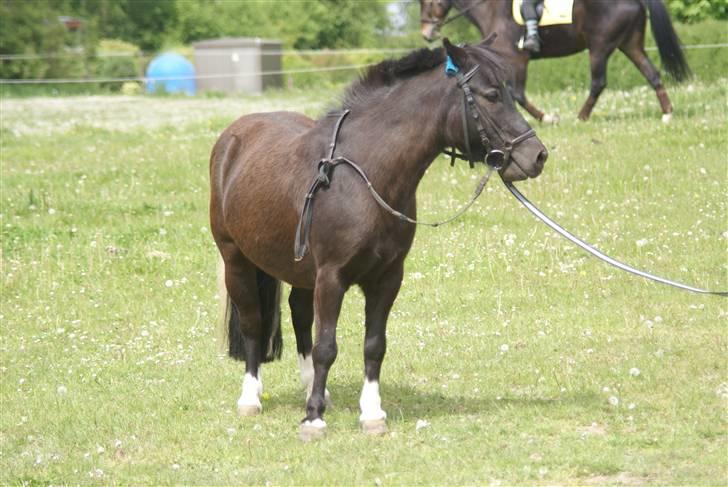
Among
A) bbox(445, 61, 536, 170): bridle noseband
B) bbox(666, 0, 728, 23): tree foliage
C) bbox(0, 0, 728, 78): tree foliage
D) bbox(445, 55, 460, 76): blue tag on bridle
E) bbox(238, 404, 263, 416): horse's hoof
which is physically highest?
bbox(445, 55, 460, 76): blue tag on bridle

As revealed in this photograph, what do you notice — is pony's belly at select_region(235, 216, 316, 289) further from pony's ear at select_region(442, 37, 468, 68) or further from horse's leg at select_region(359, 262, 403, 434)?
pony's ear at select_region(442, 37, 468, 68)

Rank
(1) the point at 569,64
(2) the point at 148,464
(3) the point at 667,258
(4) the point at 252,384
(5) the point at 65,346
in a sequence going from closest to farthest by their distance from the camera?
(2) the point at 148,464 → (4) the point at 252,384 → (5) the point at 65,346 → (3) the point at 667,258 → (1) the point at 569,64

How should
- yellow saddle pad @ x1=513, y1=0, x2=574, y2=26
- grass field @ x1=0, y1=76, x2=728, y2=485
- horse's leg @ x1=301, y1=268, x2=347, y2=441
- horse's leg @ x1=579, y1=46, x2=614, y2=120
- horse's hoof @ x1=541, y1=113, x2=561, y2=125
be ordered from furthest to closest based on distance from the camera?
horse's hoof @ x1=541, y1=113, x2=561, y2=125 < horse's leg @ x1=579, y1=46, x2=614, y2=120 < yellow saddle pad @ x1=513, y1=0, x2=574, y2=26 < horse's leg @ x1=301, y1=268, x2=347, y2=441 < grass field @ x1=0, y1=76, x2=728, y2=485

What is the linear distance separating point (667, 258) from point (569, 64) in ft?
53.4

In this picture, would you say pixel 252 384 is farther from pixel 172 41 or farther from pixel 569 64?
pixel 172 41

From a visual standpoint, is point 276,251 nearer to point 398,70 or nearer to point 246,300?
point 246,300

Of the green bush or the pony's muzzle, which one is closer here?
the pony's muzzle

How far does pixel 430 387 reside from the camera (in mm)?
8609

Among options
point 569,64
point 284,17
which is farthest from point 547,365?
point 284,17

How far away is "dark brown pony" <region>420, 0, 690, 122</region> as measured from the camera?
17.8 metres

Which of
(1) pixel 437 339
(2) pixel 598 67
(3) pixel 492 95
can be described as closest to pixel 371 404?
(3) pixel 492 95

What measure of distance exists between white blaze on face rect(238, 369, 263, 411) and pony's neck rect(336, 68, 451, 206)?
186 cm

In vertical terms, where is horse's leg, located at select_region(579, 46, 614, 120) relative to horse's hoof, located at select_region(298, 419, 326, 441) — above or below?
above

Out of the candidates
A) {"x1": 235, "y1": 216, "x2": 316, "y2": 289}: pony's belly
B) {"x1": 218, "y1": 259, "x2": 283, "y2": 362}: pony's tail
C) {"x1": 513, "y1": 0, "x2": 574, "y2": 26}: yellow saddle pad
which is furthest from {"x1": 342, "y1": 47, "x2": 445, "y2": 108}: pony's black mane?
{"x1": 513, "y1": 0, "x2": 574, "y2": 26}: yellow saddle pad
